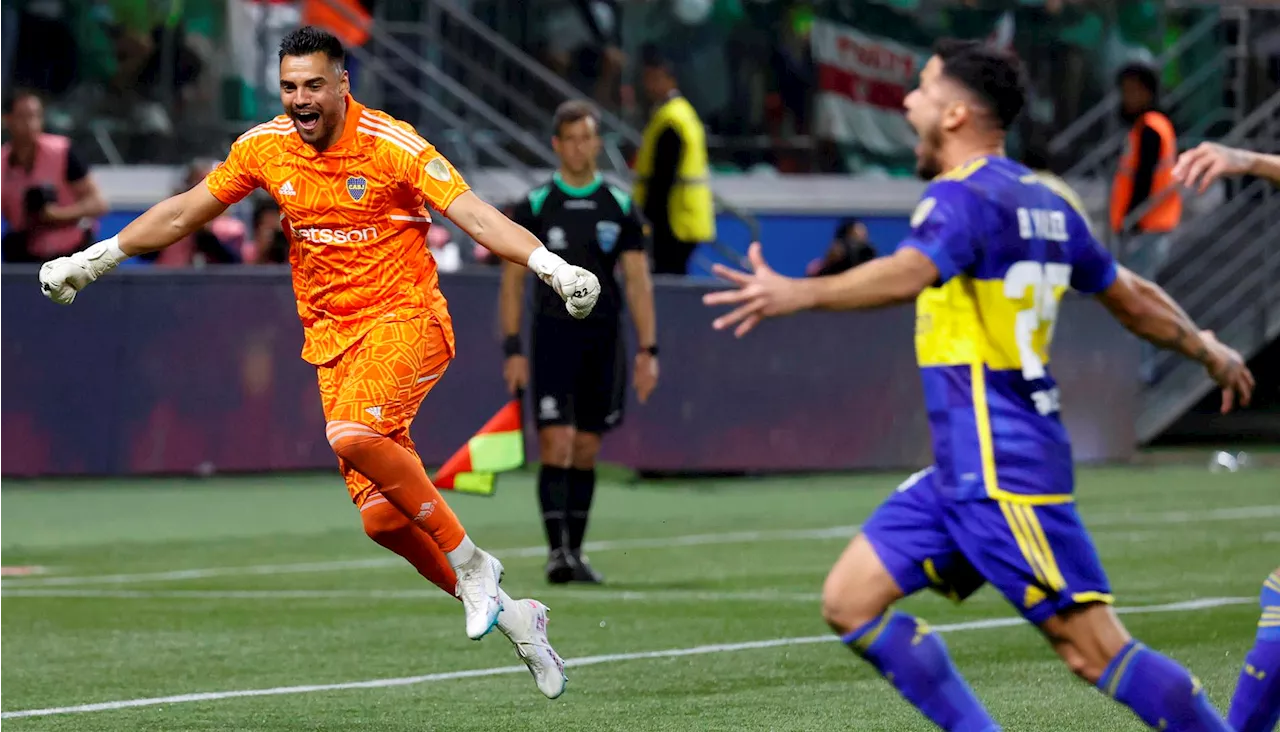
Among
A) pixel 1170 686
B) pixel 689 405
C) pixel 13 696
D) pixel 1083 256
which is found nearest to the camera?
pixel 1170 686

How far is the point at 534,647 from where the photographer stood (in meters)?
7.55

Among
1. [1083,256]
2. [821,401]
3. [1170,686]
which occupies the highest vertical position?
[1083,256]

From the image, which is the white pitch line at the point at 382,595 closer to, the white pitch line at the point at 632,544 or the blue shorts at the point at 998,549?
the white pitch line at the point at 632,544

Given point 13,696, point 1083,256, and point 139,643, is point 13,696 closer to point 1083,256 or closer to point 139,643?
point 139,643

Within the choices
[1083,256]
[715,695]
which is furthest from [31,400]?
[1083,256]

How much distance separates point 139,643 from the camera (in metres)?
Result: 9.37

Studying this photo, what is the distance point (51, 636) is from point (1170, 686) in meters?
5.62

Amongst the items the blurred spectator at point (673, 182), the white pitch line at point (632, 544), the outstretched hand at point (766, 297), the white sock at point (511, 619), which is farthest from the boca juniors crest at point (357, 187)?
the blurred spectator at point (673, 182)

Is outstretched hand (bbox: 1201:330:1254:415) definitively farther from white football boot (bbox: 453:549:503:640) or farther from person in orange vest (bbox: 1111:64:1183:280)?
person in orange vest (bbox: 1111:64:1183:280)

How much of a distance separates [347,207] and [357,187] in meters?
0.08

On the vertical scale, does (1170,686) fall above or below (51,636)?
above

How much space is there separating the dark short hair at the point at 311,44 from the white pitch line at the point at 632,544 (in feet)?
15.3

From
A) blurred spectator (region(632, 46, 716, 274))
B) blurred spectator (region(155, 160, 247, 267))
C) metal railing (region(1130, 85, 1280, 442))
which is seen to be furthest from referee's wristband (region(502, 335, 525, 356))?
metal railing (region(1130, 85, 1280, 442))

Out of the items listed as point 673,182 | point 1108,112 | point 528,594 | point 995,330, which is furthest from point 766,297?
point 1108,112
